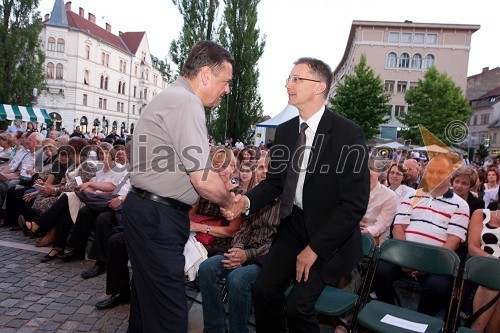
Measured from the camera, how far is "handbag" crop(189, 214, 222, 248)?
4.19 metres

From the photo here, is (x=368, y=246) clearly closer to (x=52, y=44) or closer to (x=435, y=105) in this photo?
(x=435, y=105)

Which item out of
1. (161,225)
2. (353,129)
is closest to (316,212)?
(353,129)

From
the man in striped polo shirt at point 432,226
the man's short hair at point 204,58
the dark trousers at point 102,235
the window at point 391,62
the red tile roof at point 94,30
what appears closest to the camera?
the man's short hair at point 204,58

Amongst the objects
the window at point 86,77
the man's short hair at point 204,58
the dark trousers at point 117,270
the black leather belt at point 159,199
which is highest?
the window at point 86,77

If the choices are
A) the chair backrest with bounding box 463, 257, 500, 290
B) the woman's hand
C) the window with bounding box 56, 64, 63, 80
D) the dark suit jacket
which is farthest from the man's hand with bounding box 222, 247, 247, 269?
the window with bounding box 56, 64, 63, 80

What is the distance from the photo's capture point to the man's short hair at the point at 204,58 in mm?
2438

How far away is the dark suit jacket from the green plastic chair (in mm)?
622

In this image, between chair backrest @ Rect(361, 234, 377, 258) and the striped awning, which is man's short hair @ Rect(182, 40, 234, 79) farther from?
the striped awning

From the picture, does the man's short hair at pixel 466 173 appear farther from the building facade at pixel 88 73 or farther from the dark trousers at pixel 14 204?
the building facade at pixel 88 73

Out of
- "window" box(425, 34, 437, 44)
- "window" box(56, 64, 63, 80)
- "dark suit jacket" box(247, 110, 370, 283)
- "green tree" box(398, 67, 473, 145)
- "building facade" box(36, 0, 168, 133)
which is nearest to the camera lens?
"dark suit jacket" box(247, 110, 370, 283)

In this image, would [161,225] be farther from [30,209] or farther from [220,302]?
[30,209]

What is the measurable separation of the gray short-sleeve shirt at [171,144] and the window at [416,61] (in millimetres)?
55844

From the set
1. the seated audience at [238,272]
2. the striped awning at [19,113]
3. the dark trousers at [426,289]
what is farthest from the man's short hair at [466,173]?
the striped awning at [19,113]

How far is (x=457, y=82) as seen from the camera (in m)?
51.6
